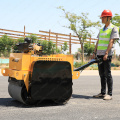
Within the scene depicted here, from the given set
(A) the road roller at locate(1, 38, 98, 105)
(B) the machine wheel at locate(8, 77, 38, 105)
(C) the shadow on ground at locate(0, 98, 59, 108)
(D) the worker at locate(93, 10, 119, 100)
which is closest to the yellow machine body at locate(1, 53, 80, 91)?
(A) the road roller at locate(1, 38, 98, 105)

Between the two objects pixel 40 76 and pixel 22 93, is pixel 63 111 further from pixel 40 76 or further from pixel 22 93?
pixel 22 93

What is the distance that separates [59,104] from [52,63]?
94cm

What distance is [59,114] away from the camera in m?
4.23

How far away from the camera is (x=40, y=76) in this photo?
4.64 metres

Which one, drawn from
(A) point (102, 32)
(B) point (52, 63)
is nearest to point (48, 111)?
(B) point (52, 63)

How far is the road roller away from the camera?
4629mm

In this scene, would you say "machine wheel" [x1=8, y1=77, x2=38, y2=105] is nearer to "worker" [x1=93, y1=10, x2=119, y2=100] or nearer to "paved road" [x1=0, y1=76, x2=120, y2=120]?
"paved road" [x1=0, y1=76, x2=120, y2=120]

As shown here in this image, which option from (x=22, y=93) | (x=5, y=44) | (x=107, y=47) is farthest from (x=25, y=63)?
(x=5, y=44)

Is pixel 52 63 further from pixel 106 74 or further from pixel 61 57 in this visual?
pixel 106 74

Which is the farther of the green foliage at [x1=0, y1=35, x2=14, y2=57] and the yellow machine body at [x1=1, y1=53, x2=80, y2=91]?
the green foliage at [x1=0, y1=35, x2=14, y2=57]

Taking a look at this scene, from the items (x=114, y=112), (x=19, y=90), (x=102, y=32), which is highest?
(x=102, y=32)

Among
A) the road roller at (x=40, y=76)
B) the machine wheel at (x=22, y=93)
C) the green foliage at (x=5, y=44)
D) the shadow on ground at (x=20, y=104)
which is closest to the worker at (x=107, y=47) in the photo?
the road roller at (x=40, y=76)

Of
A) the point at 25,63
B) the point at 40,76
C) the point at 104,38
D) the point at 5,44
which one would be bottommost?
the point at 40,76

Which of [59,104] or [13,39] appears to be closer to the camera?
[59,104]
